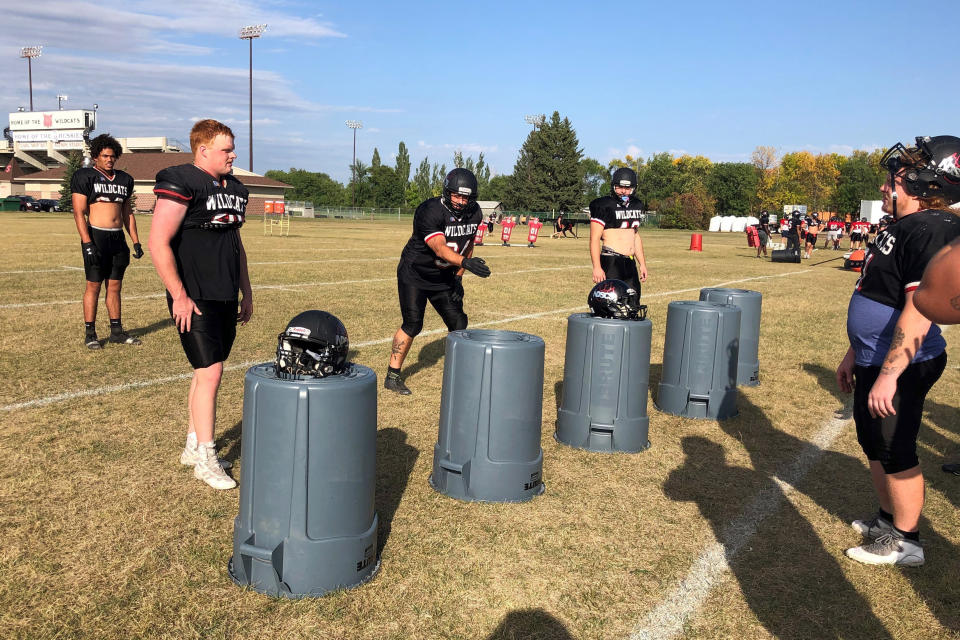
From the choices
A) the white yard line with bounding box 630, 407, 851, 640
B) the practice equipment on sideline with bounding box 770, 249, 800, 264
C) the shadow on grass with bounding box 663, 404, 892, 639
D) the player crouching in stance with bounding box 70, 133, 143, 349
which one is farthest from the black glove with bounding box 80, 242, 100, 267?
the practice equipment on sideline with bounding box 770, 249, 800, 264

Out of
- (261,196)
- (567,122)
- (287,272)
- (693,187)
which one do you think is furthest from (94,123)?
(287,272)

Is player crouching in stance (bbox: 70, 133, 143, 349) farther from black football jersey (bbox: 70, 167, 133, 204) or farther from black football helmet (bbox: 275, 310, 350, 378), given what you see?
black football helmet (bbox: 275, 310, 350, 378)

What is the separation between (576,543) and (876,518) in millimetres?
1713

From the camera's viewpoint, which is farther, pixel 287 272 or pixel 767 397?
pixel 287 272

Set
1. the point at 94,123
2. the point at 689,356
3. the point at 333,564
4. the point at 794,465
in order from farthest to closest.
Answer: the point at 94,123 → the point at 689,356 → the point at 794,465 → the point at 333,564

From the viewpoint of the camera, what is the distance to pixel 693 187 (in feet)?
326

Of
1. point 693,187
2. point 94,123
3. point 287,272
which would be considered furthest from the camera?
point 693,187

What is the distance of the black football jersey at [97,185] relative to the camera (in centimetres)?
746

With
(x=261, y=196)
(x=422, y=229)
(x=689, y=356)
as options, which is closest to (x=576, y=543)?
(x=689, y=356)

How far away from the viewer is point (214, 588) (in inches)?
121

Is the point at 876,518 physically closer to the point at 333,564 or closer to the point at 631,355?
the point at 631,355

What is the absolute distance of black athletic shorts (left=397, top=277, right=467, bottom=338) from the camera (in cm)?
643

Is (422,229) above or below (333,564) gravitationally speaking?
above

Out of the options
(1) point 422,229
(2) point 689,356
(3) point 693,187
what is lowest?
Result: (2) point 689,356
